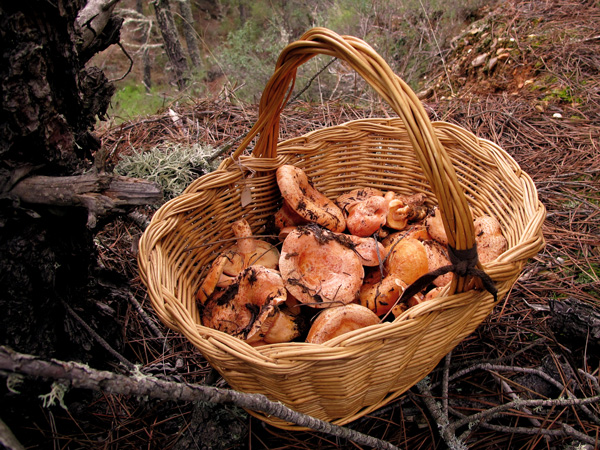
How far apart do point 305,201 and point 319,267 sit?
0.44 m

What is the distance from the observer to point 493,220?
209cm

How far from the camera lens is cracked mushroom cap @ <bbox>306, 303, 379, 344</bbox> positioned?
5.37 feet

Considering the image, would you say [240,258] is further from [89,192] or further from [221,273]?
[89,192]

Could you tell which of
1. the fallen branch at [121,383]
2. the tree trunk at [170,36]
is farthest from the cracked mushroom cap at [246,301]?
the tree trunk at [170,36]

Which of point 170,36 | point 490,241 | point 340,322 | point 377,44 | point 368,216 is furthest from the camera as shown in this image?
point 170,36

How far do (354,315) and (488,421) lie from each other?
88cm

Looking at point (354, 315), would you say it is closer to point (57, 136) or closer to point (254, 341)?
point (254, 341)

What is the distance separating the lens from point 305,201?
227 cm

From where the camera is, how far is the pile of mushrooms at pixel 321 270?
1.80 metres

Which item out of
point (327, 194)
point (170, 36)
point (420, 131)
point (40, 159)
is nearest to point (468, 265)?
point (420, 131)

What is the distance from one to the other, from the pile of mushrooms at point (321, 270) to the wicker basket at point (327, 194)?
0.17 meters

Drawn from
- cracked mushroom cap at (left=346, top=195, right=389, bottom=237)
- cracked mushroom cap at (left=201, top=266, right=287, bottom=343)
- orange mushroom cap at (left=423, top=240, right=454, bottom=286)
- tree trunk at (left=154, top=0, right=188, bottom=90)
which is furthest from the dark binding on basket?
tree trunk at (left=154, top=0, right=188, bottom=90)

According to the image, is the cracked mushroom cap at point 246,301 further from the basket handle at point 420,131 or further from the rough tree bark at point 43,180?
the basket handle at point 420,131

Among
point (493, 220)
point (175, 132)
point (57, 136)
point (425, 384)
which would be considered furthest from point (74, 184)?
point (175, 132)
